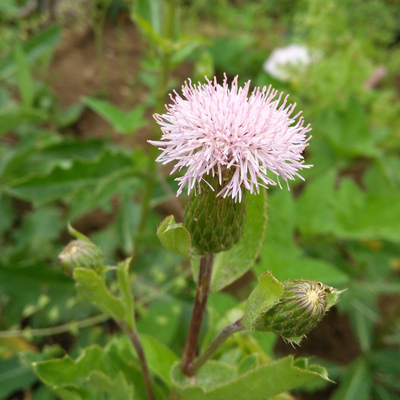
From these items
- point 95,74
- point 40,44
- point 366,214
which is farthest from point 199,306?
point 95,74

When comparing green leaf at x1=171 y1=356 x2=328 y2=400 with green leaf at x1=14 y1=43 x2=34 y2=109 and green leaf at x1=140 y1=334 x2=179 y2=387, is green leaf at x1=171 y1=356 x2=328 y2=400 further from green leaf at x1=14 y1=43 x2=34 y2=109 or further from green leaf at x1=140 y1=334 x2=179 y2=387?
green leaf at x1=14 y1=43 x2=34 y2=109

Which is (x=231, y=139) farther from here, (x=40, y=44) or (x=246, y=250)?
(x=40, y=44)

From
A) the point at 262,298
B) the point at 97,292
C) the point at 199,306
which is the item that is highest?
the point at 262,298

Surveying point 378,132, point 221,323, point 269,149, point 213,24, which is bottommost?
point 221,323

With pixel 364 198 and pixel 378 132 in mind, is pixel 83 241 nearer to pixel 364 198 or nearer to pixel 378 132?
pixel 364 198

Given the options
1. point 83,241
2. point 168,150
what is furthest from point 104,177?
point 168,150
